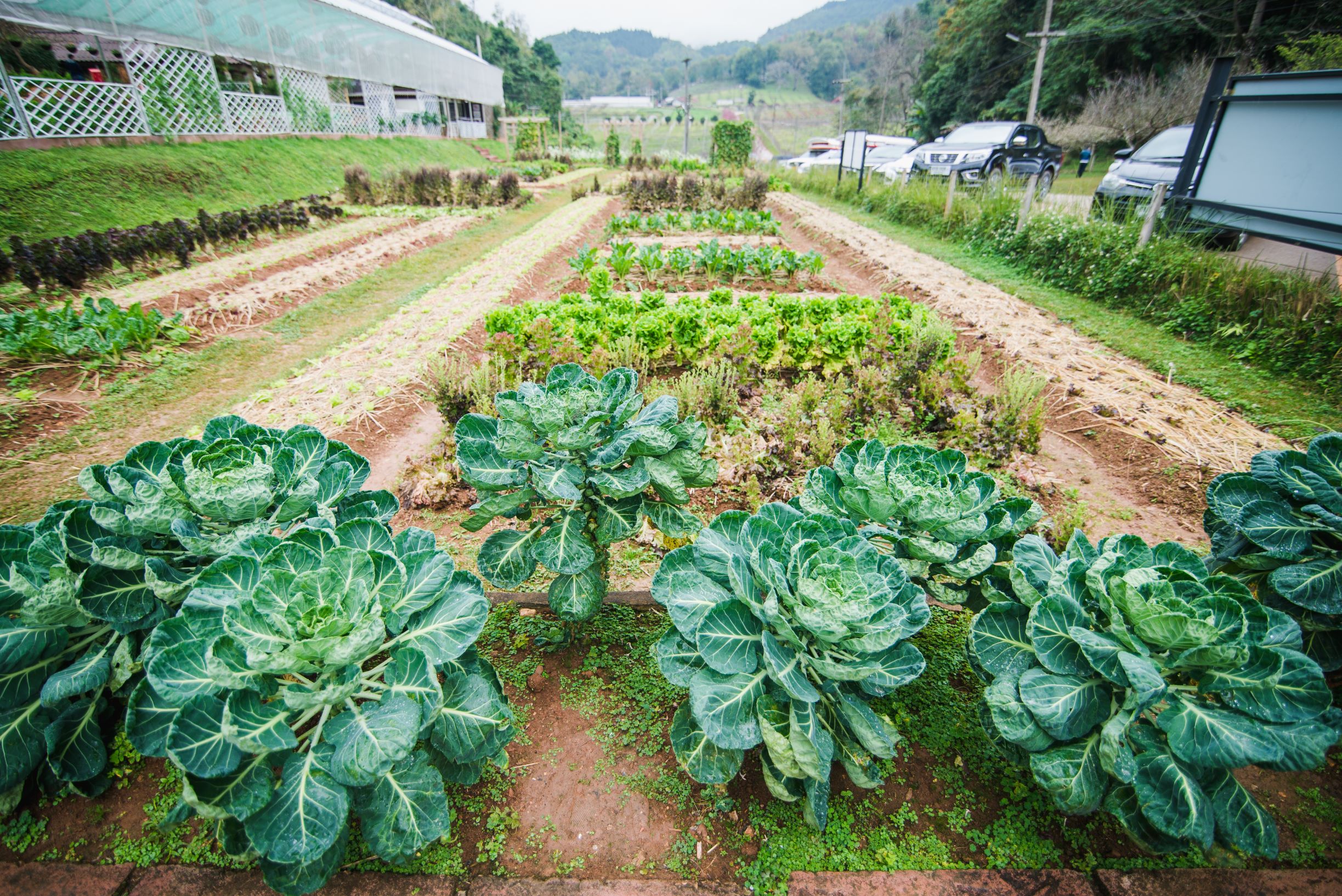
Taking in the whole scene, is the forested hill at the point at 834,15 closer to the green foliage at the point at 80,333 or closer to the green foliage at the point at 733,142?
the green foliage at the point at 733,142

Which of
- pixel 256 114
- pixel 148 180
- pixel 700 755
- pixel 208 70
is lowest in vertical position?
pixel 700 755

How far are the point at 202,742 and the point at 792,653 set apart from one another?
168cm

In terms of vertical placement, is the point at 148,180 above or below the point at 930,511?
above

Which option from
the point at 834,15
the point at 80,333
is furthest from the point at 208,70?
the point at 834,15

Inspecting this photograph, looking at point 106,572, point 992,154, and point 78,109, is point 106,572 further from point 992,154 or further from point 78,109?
point 78,109

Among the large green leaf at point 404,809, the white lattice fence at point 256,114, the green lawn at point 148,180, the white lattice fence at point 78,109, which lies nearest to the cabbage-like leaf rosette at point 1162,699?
the large green leaf at point 404,809

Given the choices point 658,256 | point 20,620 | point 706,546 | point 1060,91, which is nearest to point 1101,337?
point 658,256

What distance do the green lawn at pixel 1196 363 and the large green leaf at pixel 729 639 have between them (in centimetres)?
535

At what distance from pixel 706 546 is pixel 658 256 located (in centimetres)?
823

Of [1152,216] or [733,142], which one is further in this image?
[733,142]

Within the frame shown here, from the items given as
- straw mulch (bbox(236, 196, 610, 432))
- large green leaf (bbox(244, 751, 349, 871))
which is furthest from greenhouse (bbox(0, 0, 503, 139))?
large green leaf (bbox(244, 751, 349, 871))

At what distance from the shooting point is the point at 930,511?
6.70ft

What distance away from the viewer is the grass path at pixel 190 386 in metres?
4.35

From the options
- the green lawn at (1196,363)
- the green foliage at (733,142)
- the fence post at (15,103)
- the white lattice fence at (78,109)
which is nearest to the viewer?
the green lawn at (1196,363)
